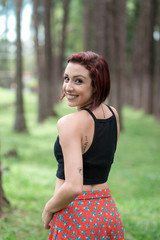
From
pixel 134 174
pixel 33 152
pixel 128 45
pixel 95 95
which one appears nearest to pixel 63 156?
pixel 95 95

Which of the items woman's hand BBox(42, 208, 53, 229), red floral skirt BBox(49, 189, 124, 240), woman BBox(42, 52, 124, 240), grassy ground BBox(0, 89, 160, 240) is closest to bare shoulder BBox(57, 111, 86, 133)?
woman BBox(42, 52, 124, 240)

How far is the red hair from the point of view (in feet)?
7.22

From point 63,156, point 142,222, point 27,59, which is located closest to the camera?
point 63,156

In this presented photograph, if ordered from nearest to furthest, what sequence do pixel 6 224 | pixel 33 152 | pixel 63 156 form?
pixel 63 156, pixel 6 224, pixel 33 152

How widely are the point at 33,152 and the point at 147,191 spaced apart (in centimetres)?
513

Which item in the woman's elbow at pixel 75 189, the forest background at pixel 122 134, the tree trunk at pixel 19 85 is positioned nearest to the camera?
the woman's elbow at pixel 75 189

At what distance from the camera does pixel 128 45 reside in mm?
35000

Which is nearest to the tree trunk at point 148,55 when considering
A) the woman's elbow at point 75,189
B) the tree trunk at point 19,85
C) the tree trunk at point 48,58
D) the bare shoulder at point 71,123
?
the tree trunk at point 48,58

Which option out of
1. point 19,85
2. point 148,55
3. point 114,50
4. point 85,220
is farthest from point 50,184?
point 148,55

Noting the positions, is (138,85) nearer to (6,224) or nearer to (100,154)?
(6,224)

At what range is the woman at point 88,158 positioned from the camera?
216cm

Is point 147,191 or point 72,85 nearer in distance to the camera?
point 72,85

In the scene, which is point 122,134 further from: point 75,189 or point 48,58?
point 75,189

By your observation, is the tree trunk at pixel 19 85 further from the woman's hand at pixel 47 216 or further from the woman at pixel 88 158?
the woman's hand at pixel 47 216
